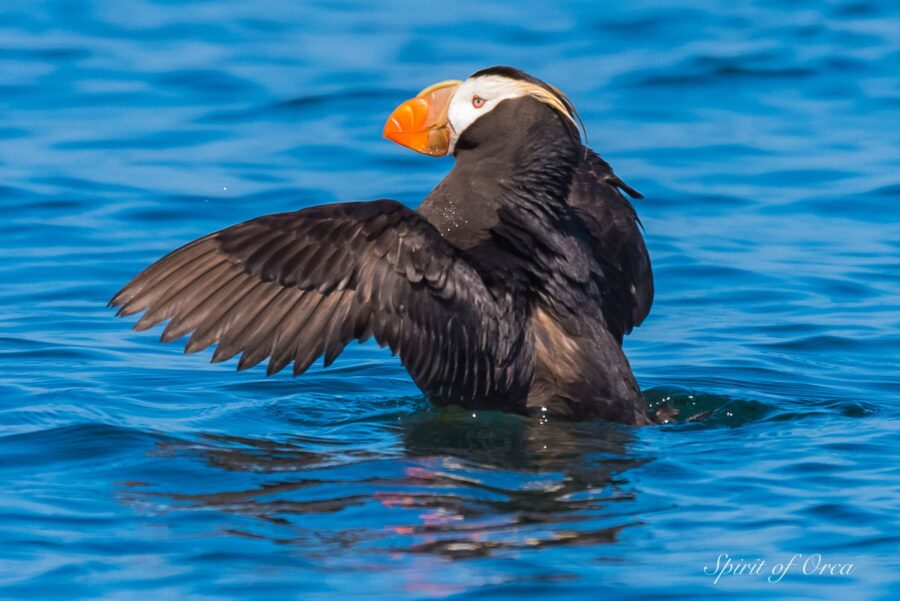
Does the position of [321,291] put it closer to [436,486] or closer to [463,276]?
[463,276]

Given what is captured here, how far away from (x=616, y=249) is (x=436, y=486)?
5.63 ft

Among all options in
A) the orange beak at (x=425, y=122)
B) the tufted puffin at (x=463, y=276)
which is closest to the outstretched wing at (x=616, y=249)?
the tufted puffin at (x=463, y=276)

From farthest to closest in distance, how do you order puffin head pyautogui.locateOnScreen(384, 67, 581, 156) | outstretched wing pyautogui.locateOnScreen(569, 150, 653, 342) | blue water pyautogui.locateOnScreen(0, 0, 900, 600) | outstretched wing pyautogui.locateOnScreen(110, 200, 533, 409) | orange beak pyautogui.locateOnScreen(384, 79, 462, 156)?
outstretched wing pyautogui.locateOnScreen(569, 150, 653, 342)
orange beak pyautogui.locateOnScreen(384, 79, 462, 156)
puffin head pyautogui.locateOnScreen(384, 67, 581, 156)
outstretched wing pyautogui.locateOnScreen(110, 200, 533, 409)
blue water pyautogui.locateOnScreen(0, 0, 900, 600)

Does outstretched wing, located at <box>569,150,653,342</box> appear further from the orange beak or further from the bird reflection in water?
the bird reflection in water

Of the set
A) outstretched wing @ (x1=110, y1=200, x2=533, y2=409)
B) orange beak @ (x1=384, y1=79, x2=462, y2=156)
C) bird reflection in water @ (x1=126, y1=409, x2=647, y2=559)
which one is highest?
orange beak @ (x1=384, y1=79, x2=462, y2=156)

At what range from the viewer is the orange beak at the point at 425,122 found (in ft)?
20.9

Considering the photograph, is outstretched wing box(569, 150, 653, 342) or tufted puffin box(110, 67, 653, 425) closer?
tufted puffin box(110, 67, 653, 425)

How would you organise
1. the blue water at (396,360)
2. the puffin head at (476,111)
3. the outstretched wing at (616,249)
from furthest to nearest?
the outstretched wing at (616,249) → the puffin head at (476,111) → the blue water at (396,360)

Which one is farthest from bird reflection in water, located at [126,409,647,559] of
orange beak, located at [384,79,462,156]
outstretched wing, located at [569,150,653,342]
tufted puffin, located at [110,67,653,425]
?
orange beak, located at [384,79,462,156]

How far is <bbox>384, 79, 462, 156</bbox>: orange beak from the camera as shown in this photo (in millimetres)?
6359

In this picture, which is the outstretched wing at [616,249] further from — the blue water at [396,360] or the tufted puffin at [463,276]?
the blue water at [396,360]

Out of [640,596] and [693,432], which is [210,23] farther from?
[640,596]

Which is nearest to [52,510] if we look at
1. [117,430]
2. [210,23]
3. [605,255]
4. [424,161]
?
[117,430]

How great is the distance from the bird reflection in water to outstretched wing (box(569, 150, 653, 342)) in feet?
2.49
